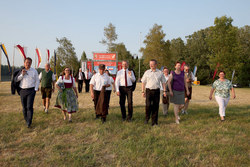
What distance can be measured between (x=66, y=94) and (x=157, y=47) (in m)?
36.6

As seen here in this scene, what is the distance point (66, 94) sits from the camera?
5828 millimetres

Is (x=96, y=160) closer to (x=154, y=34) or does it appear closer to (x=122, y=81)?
(x=122, y=81)

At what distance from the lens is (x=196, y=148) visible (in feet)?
12.4

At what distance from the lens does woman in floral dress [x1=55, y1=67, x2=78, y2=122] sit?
5789mm

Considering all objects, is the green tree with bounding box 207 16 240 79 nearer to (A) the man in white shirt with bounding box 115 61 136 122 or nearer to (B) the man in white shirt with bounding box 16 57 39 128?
(A) the man in white shirt with bounding box 115 61 136 122

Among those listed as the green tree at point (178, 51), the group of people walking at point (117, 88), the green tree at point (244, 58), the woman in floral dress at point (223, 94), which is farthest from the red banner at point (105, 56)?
the green tree at point (178, 51)

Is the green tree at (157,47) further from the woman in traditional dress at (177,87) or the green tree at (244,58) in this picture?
the woman in traditional dress at (177,87)

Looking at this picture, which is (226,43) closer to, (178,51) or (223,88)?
(178,51)

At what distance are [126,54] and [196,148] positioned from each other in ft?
193

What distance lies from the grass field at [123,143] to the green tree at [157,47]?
3547 centimetres

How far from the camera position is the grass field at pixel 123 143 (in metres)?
3.25

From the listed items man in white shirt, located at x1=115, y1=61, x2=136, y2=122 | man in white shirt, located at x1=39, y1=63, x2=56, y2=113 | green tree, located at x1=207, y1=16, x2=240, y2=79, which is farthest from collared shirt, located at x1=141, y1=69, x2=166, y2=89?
green tree, located at x1=207, y1=16, x2=240, y2=79

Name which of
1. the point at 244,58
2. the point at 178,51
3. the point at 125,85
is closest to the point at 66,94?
the point at 125,85

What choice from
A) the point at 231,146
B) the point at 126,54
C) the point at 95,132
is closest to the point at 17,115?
the point at 95,132
